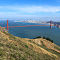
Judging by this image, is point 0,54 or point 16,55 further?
point 16,55

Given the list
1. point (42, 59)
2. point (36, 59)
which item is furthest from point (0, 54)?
point (42, 59)

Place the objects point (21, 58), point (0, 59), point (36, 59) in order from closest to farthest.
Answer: point (0, 59), point (21, 58), point (36, 59)

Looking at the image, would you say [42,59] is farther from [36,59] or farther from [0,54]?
[0,54]

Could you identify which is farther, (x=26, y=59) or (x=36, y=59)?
(x=36, y=59)

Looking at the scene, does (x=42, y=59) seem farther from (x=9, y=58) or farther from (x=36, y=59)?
(x=9, y=58)

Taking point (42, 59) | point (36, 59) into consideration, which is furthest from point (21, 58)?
point (42, 59)

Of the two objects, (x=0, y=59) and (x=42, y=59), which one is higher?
(x=0, y=59)

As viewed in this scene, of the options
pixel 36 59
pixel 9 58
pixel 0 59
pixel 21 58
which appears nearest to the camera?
pixel 0 59

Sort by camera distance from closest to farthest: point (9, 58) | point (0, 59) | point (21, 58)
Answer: point (0, 59) → point (9, 58) → point (21, 58)

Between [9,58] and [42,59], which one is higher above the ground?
[9,58]
